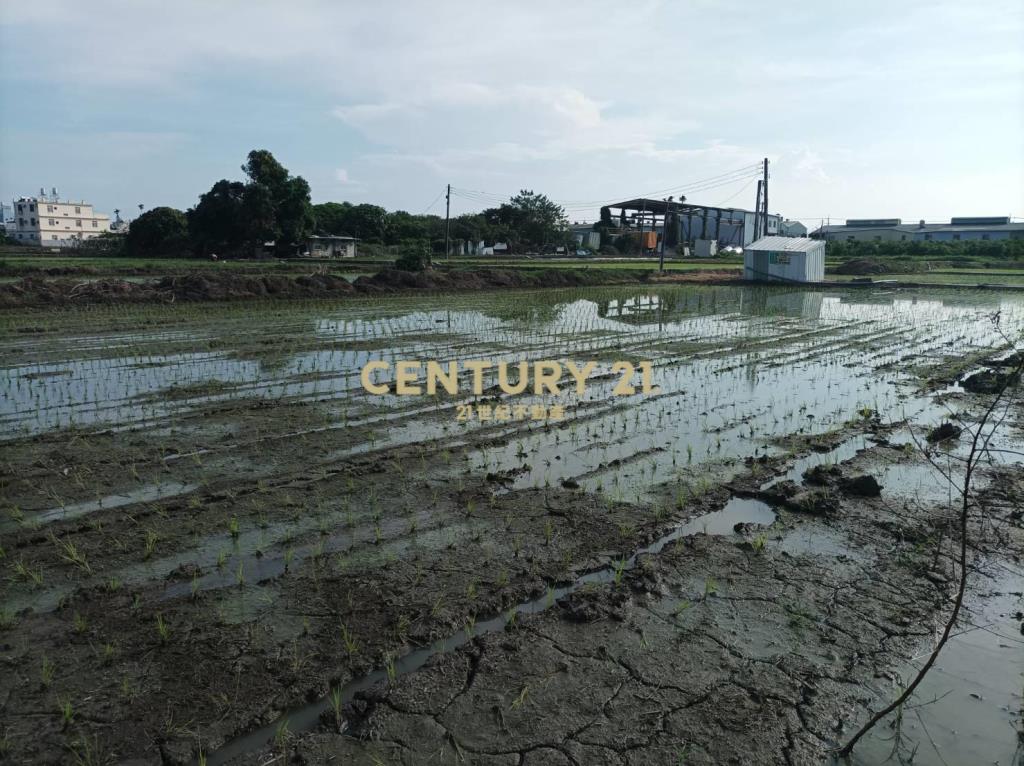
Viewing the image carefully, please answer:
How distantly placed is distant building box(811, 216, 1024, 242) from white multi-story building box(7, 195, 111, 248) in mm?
80741

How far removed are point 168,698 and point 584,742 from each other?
1855 millimetres

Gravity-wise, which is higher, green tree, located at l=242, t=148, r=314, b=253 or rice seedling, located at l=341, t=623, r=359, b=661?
green tree, located at l=242, t=148, r=314, b=253

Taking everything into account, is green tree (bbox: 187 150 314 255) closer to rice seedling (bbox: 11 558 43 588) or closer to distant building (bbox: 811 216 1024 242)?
rice seedling (bbox: 11 558 43 588)

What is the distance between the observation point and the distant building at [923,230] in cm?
7500

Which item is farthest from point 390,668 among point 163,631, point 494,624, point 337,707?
point 163,631

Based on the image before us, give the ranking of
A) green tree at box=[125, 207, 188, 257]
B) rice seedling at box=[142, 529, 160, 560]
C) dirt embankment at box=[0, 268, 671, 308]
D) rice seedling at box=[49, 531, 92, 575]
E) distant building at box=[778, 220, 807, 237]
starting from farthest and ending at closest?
distant building at box=[778, 220, 807, 237], green tree at box=[125, 207, 188, 257], dirt embankment at box=[0, 268, 671, 308], rice seedling at box=[142, 529, 160, 560], rice seedling at box=[49, 531, 92, 575]

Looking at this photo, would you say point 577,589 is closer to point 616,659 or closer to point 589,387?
point 616,659

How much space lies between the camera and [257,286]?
1986cm

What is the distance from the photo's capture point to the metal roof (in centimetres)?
3084

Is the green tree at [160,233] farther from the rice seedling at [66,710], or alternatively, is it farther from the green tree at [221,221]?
the rice seedling at [66,710]

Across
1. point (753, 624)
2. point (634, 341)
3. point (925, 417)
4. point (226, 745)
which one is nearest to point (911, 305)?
point (634, 341)

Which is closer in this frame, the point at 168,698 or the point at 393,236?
the point at 168,698

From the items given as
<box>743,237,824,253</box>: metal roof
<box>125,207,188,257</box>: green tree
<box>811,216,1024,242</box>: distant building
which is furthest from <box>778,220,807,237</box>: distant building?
<box>125,207,188,257</box>: green tree

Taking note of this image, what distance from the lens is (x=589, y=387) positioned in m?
9.58
